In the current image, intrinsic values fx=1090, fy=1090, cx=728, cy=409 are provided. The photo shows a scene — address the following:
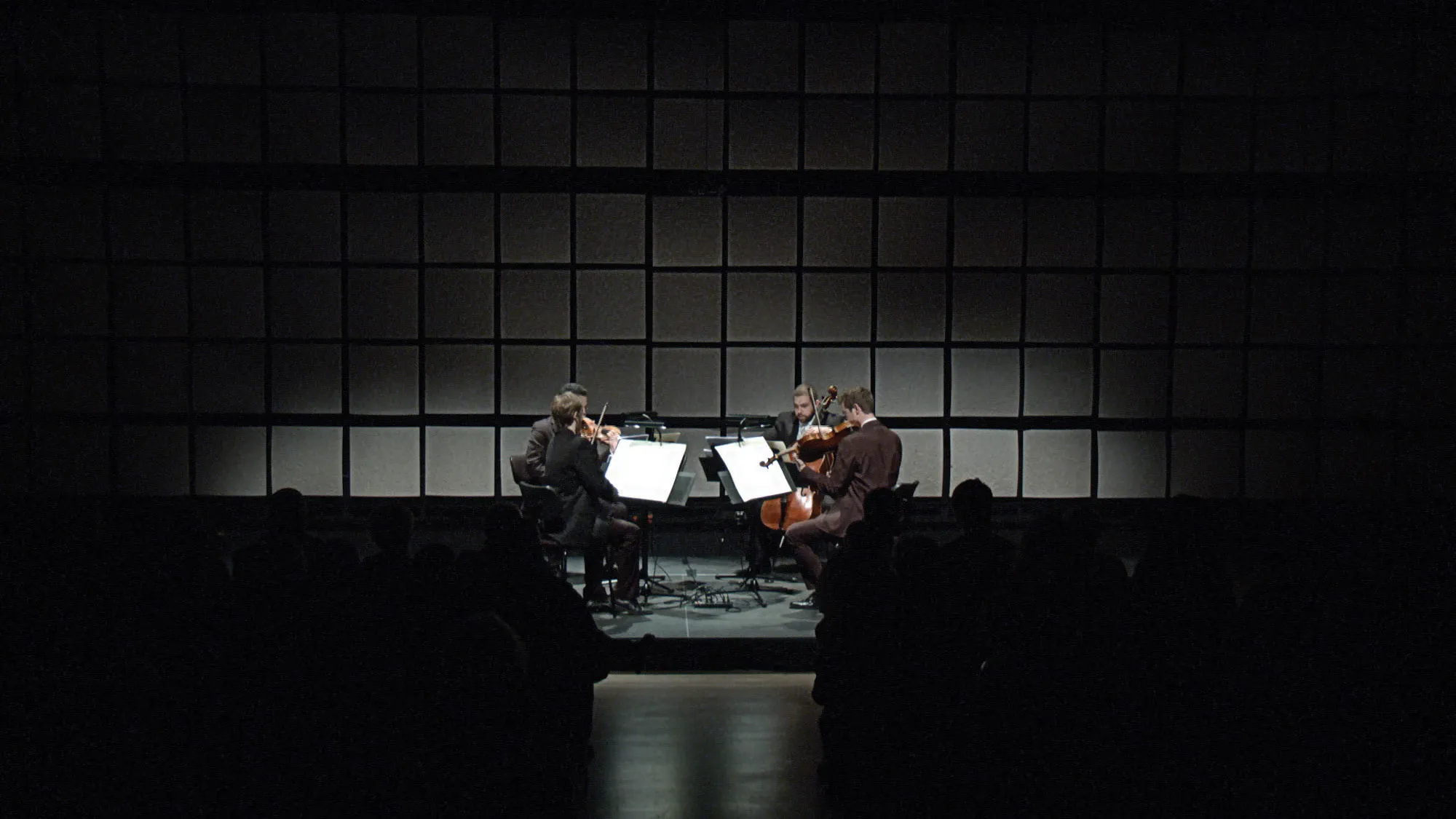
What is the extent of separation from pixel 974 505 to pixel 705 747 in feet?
5.05

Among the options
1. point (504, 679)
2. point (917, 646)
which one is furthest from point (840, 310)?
point (504, 679)

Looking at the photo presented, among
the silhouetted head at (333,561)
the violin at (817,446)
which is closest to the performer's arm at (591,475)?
the violin at (817,446)

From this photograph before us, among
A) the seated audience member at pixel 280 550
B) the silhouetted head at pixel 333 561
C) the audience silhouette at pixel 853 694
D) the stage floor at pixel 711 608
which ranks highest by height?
the seated audience member at pixel 280 550

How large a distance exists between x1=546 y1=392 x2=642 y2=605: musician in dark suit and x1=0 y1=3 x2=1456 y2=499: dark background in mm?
2059

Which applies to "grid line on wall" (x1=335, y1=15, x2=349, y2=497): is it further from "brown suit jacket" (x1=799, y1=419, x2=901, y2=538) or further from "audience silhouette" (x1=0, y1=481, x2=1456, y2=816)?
"audience silhouette" (x1=0, y1=481, x2=1456, y2=816)

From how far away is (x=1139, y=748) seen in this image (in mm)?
3240

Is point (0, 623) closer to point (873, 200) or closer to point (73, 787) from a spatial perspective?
point (73, 787)

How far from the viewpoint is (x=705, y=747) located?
464cm

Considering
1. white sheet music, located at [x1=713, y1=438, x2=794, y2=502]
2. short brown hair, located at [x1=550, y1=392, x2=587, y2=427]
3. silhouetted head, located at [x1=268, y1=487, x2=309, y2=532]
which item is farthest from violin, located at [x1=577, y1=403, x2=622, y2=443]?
silhouetted head, located at [x1=268, y1=487, x2=309, y2=532]

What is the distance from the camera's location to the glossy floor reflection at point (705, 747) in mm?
4008

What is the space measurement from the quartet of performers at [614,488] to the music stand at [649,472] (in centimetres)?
10

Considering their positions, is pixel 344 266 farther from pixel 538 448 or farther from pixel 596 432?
pixel 596 432

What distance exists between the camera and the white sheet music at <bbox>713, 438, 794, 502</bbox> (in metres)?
6.57

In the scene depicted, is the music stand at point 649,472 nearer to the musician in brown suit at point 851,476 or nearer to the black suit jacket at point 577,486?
the black suit jacket at point 577,486
